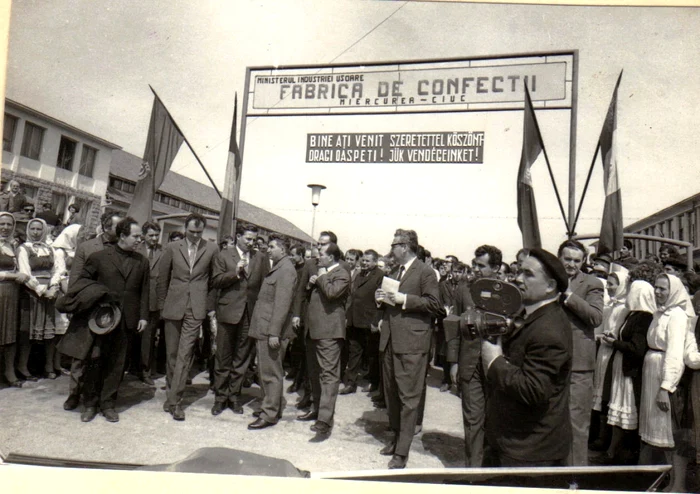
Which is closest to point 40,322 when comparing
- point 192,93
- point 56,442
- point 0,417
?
point 0,417

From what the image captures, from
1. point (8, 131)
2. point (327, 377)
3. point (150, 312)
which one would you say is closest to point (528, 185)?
point (327, 377)

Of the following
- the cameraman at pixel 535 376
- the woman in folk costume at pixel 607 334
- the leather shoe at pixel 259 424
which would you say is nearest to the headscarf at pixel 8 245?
the leather shoe at pixel 259 424

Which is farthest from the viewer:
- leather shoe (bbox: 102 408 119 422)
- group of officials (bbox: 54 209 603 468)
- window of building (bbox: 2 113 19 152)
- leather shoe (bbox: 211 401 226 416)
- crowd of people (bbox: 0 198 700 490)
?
leather shoe (bbox: 211 401 226 416)

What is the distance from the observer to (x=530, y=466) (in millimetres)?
1897

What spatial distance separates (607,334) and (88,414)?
4.19 m

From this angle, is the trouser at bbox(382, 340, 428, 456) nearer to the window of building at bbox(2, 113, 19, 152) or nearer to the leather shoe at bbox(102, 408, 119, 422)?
the leather shoe at bbox(102, 408, 119, 422)

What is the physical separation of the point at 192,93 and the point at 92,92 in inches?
29.0

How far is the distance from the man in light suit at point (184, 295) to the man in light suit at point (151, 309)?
3.22 feet

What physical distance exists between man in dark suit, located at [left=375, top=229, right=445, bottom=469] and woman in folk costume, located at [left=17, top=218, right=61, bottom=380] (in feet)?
11.3

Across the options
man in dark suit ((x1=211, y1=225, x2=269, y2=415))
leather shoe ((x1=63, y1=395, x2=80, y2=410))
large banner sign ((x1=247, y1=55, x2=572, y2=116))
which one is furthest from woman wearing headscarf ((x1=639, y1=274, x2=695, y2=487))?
leather shoe ((x1=63, y1=395, x2=80, y2=410))

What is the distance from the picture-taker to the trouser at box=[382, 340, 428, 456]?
10.6 ft

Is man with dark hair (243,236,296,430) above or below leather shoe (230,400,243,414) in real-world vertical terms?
above

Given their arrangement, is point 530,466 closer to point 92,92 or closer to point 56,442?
point 56,442

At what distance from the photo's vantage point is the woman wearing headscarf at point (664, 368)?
288cm
